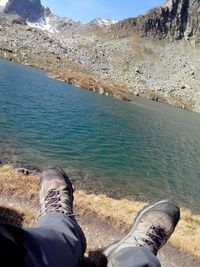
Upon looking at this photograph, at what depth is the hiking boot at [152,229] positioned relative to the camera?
7.92 m

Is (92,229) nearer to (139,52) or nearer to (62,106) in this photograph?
(62,106)

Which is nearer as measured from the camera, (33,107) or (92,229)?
(92,229)

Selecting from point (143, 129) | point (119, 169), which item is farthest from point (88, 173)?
point (143, 129)

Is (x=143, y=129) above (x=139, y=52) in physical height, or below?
below

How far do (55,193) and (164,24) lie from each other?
19563 cm

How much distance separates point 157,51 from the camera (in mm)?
174500

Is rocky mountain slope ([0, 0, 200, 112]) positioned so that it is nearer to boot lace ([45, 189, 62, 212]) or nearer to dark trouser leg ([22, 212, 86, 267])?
boot lace ([45, 189, 62, 212])

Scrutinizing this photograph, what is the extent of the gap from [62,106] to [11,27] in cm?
10771

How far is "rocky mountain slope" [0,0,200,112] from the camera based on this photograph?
393ft

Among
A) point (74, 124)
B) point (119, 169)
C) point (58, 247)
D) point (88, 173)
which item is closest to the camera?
point (58, 247)

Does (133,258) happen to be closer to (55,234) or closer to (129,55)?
(55,234)

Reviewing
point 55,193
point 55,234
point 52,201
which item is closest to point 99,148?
point 55,193

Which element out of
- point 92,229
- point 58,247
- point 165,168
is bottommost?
point 165,168

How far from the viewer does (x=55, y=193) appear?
28.7 feet
